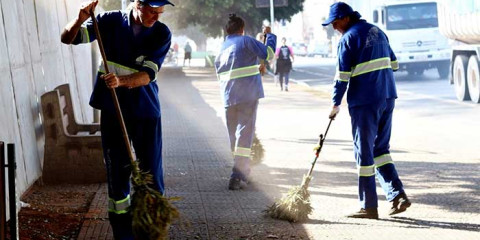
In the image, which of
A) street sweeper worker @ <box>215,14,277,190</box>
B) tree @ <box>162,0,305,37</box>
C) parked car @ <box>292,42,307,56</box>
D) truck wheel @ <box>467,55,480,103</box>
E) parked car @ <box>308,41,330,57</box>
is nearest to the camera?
street sweeper worker @ <box>215,14,277,190</box>

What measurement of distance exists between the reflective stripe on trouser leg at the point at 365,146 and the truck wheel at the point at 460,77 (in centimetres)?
1712

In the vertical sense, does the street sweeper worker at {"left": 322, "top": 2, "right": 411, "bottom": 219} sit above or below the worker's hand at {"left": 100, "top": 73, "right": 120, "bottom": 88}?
below

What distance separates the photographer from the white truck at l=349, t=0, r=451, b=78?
3584 centimetres

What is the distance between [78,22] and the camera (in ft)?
21.6

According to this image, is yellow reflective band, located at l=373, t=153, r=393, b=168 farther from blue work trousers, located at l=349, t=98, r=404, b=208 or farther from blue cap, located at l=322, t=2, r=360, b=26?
blue cap, located at l=322, t=2, r=360, b=26

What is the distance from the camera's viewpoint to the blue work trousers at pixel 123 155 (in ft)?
22.5

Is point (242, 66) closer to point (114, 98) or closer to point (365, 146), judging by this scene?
point (365, 146)

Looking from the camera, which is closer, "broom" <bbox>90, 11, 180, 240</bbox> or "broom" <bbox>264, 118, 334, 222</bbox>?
"broom" <bbox>90, 11, 180, 240</bbox>

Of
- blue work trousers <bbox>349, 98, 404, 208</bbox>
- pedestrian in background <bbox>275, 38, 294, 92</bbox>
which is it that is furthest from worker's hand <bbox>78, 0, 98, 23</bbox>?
pedestrian in background <bbox>275, 38, 294, 92</bbox>

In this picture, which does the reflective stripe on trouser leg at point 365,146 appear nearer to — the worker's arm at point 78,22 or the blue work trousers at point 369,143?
the blue work trousers at point 369,143

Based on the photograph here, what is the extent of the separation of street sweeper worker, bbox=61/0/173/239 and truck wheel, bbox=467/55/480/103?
61.1 feet

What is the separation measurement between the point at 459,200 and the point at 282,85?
77.0 ft

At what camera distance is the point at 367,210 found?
8812 mm

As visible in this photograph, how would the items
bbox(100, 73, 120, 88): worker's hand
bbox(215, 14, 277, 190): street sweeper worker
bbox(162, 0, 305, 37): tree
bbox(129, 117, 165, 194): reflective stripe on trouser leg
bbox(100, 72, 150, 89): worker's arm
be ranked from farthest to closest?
bbox(162, 0, 305, 37): tree → bbox(215, 14, 277, 190): street sweeper worker → bbox(129, 117, 165, 194): reflective stripe on trouser leg → bbox(100, 72, 150, 89): worker's arm → bbox(100, 73, 120, 88): worker's hand
